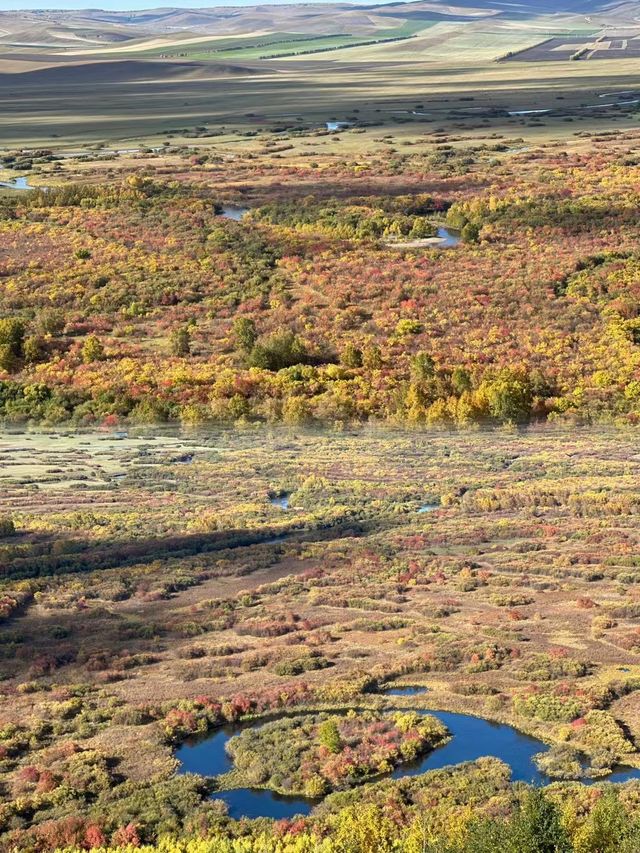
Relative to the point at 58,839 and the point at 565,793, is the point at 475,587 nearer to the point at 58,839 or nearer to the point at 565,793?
the point at 565,793

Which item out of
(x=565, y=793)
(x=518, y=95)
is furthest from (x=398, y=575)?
(x=518, y=95)

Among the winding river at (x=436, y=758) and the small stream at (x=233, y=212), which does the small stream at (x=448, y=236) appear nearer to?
the small stream at (x=233, y=212)

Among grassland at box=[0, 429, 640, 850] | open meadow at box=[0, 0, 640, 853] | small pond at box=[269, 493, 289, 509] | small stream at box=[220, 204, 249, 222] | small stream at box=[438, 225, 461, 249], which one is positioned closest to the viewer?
open meadow at box=[0, 0, 640, 853]

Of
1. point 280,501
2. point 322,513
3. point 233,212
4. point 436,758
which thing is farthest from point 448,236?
point 436,758

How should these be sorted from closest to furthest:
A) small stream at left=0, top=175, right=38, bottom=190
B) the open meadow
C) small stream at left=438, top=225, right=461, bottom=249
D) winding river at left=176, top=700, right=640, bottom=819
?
winding river at left=176, top=700, right=640, bottom=819 → the open meadow → small stream at left=438, top=225, right=461, bottom=249 → small stream at left=0, top=175, right=38, bottom=190

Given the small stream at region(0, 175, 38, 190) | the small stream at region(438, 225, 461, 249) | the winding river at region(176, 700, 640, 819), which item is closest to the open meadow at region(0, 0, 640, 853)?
the winding river at region(176, 700, 640, 819)

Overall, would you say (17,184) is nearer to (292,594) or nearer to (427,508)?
(427,508)

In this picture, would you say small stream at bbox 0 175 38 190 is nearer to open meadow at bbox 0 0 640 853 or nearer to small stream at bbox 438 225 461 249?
open meadow at bbox 0 0 640 853

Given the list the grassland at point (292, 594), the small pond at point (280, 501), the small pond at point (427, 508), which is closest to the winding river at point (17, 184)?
the grassland at point (292, 594)
